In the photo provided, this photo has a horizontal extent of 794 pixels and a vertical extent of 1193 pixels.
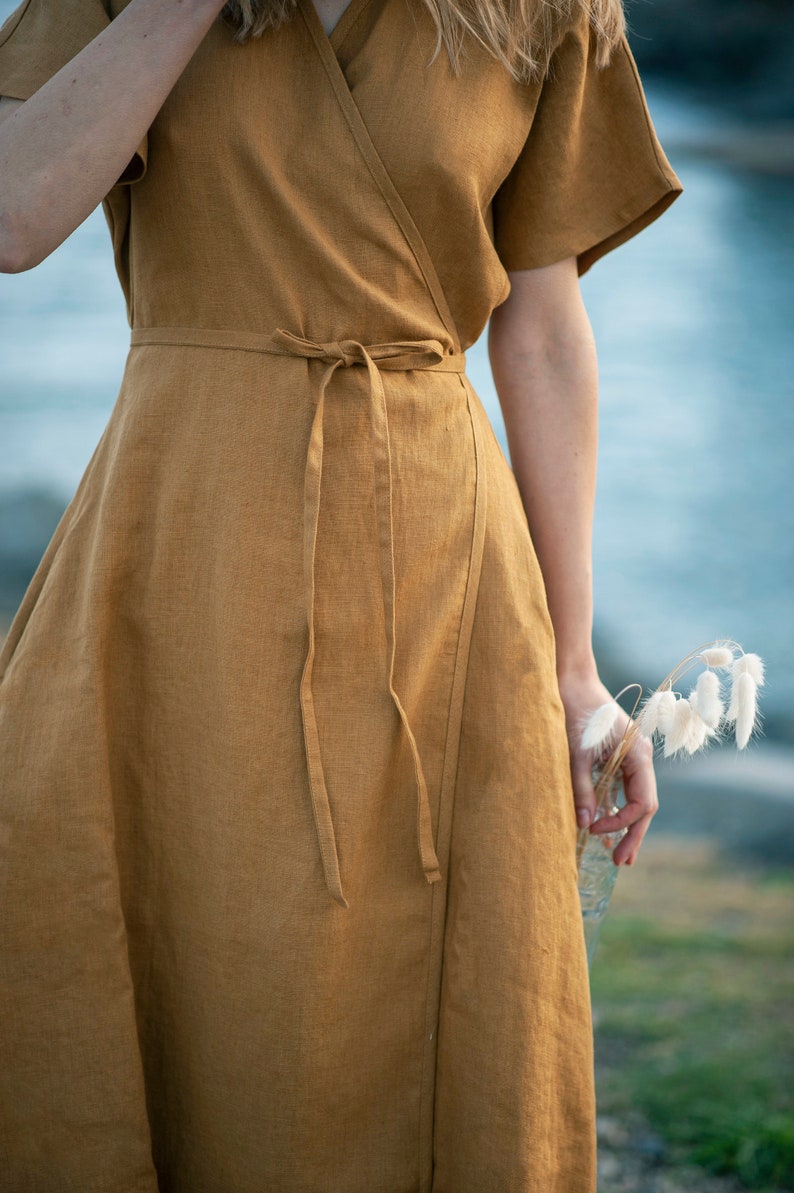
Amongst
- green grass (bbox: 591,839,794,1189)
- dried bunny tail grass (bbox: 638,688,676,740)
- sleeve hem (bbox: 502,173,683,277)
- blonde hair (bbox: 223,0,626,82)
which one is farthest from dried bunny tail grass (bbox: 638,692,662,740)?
green grass (bbox: 591,839,794,1189)

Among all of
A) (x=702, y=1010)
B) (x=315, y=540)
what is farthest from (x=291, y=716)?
(x=702, y=1010)

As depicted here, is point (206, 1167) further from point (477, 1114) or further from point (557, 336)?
point (557, 336)

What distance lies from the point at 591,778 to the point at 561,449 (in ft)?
1.02

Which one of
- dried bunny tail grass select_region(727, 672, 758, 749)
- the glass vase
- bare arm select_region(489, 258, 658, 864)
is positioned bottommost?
the glass vase

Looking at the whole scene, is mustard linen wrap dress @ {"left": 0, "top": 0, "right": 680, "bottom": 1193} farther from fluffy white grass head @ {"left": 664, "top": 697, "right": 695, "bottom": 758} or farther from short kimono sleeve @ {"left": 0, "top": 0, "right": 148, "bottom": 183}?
fluffy white grass head @ {"left": 664, "top": 697, "right": 695, "bottom": 758}

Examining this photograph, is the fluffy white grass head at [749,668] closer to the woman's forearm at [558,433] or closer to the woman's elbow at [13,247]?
the woman's forearm at [558,433]

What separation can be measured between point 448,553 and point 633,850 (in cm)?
36

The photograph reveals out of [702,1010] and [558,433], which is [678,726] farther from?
[702,1010]

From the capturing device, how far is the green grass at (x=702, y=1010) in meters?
1.79

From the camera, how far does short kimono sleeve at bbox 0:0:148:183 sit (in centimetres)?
82

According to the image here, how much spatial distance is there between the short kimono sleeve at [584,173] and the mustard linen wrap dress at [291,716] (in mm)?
65

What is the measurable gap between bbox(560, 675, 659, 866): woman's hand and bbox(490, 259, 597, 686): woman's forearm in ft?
0.06

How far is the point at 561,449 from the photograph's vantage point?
3.30 feet

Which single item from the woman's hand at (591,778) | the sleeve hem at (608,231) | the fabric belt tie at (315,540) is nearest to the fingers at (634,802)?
the woman's hand at (591,778)
